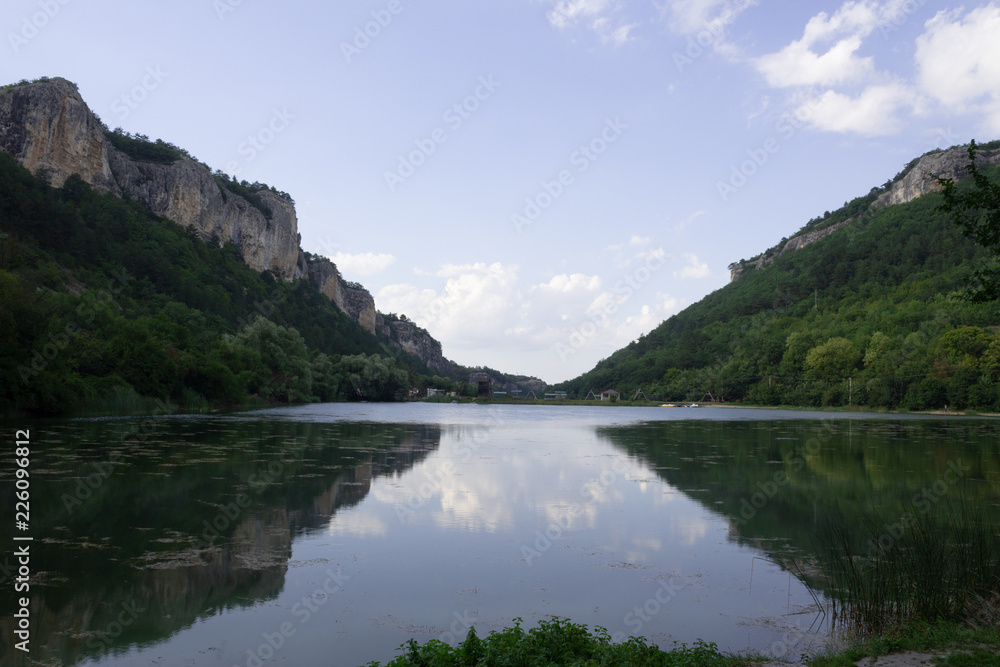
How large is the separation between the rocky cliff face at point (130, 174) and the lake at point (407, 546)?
Answer: 77.3 m

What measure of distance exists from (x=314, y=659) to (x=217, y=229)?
130m

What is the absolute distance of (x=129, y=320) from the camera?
46.5 metres

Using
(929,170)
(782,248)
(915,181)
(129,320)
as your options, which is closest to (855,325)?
(929,170)

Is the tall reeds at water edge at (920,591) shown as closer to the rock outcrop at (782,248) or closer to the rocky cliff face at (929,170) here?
the rocky cliff face at (929,170)

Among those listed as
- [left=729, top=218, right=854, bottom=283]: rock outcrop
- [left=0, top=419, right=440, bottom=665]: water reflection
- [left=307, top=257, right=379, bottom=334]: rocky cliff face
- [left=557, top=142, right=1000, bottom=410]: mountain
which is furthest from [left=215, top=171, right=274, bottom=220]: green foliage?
[left=0, top=419, right=440, bottom=665]: water reflection

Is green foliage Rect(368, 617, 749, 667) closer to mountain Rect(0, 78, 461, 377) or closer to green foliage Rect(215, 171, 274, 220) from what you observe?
mountain Rect(0, 78, 461, 377)

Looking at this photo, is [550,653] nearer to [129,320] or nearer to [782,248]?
[129,320]

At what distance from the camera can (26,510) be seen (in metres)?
11.9

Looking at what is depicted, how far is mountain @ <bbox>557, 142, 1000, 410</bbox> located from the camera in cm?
7406

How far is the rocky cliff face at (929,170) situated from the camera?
121312 millimetres

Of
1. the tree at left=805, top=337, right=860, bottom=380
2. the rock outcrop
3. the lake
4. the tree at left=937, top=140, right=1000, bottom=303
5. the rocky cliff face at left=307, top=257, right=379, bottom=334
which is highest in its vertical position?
the rock outcrop

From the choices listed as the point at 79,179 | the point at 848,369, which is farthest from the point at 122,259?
the point at 848,369

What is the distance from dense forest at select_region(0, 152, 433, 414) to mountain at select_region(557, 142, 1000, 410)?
6102 cm

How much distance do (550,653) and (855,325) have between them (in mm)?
110724
